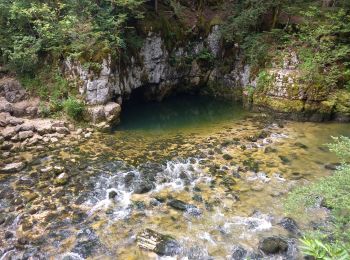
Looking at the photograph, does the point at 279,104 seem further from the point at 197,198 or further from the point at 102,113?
the point at 197,198

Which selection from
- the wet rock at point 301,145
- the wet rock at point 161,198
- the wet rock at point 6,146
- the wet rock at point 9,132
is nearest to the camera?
the wet rock at point 161,198

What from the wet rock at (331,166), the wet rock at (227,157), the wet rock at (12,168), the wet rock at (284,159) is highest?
the wet rock at (331,166)

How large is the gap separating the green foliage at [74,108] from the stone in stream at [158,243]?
9.00 meters

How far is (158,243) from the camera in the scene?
29.1 feet

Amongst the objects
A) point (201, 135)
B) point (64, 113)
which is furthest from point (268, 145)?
point (64, 113)

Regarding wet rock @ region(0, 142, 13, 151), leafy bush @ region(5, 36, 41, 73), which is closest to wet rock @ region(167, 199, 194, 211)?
wet rock @ region(0, 142, 13, 151)

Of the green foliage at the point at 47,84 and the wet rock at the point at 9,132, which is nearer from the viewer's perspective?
the wet rock at the point at 9,132

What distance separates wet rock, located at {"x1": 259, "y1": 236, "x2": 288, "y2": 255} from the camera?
877 centimetres

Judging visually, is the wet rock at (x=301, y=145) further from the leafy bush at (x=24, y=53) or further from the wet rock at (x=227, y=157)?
the leafy bush at (x=24, y=53)

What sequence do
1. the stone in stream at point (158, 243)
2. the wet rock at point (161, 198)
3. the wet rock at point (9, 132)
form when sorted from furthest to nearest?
the wet rock at point (9, 132) < the wet rock at point (161, 198) < the stone in stream at point (158, 243)

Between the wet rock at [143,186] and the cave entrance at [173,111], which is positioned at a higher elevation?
the cave entrance at [173,111]

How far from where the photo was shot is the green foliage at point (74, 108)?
53.3 feet

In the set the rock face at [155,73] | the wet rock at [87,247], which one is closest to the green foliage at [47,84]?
the rock face at [155,73]

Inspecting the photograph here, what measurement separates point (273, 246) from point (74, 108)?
11488mm
